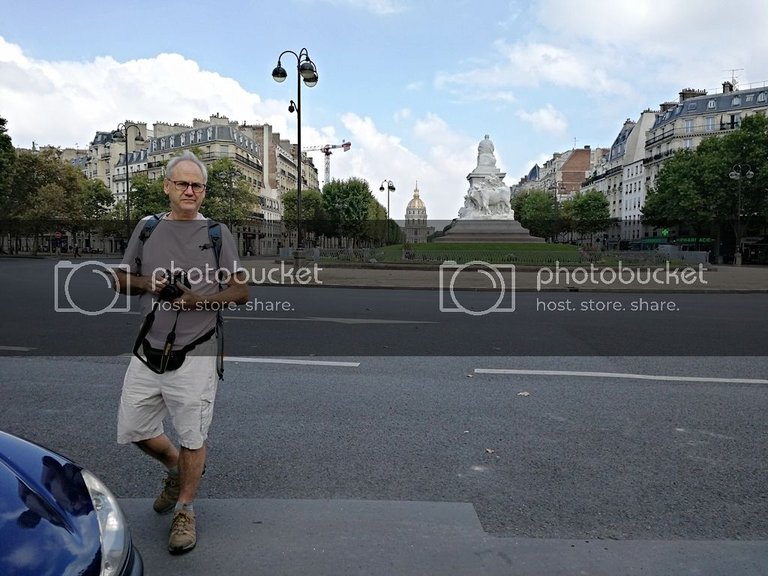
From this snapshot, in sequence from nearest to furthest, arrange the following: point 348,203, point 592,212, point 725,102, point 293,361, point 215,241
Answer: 1. point 215,241
2. point 293,361
3. point 725,102
4. point 348,203
5. point 592,212

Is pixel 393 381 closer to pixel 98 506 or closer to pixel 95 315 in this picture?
pixel 98 506

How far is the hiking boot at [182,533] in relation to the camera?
2613 mm

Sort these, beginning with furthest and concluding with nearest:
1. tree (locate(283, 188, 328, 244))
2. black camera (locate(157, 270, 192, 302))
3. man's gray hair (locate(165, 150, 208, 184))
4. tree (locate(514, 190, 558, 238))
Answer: tree (locate(514, 190, 558, 238)) → tree (locate(283, 188, 328, 244)) → man's gray hair (locate(165, 150, 208, 184)) → black camera (locate(157, 270, 192, 302))

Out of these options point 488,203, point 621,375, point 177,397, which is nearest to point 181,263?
point 177,397

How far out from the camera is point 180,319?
2.84 meters

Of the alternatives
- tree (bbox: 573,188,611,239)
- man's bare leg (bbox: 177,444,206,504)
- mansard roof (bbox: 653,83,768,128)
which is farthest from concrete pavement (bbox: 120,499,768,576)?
tree (bbox: 573,188,611,239)

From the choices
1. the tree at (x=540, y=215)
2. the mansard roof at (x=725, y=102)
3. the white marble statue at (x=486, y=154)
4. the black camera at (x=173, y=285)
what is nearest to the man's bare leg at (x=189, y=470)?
the black camera at (x=173, y=285)

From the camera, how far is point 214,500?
10.4ft

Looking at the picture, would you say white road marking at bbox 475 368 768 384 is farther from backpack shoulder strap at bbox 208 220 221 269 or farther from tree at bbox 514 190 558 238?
tree at bbox 514 190 558 238

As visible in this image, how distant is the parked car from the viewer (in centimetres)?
155

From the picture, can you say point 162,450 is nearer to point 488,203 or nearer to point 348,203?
point 488,203

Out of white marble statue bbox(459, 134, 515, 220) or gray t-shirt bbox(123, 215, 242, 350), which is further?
white marble statue bbox(459, 134, 515, 220)

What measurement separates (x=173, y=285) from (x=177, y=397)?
21.9 inches

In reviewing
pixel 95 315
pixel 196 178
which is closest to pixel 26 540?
pixel 196 178
